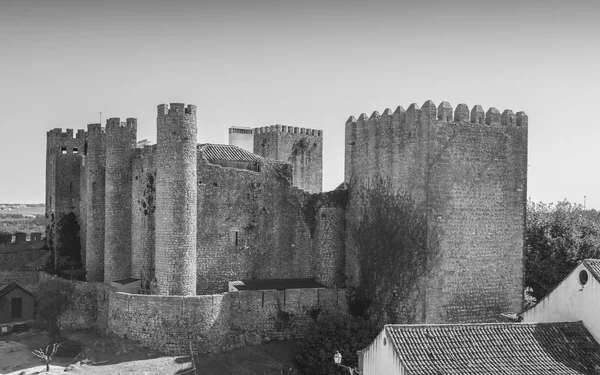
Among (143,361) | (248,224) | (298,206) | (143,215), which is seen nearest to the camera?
(143,361)

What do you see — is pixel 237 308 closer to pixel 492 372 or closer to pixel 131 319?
pixel 131 319

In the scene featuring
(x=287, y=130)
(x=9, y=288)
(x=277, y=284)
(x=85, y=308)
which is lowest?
(x=85, y=308)

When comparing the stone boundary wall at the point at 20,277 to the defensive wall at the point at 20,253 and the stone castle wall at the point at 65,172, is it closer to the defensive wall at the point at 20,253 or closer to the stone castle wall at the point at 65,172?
the defensive wall at the point at 20,253

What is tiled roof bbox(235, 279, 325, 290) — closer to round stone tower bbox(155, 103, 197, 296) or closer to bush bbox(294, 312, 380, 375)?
round stone tower bbox(155, 103, 197, 296)

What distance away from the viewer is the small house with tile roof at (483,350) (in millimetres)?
16234

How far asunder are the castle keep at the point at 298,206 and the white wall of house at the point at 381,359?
5.86 meters

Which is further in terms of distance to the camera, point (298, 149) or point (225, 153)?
point (298, 149)

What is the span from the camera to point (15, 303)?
3095 centimetres

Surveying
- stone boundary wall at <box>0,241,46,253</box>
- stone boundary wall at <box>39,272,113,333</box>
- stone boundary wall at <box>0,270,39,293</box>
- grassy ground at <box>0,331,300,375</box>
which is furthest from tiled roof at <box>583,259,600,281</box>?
stone boundary wall at <box>0,241,46,253</box>

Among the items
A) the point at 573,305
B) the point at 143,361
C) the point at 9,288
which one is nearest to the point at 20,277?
the point at 9,288

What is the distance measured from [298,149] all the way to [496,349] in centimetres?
2126

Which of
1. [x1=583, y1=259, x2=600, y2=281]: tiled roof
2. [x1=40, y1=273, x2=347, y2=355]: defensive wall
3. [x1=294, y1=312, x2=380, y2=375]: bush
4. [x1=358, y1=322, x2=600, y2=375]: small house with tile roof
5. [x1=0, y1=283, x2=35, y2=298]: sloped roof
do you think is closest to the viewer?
[x1=358, y1=322, x2=600, y2=375]: small house with tile roof

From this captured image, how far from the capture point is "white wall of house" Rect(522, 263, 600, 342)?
18500 mm

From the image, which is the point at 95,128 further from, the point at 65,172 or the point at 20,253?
the point at 20,253
